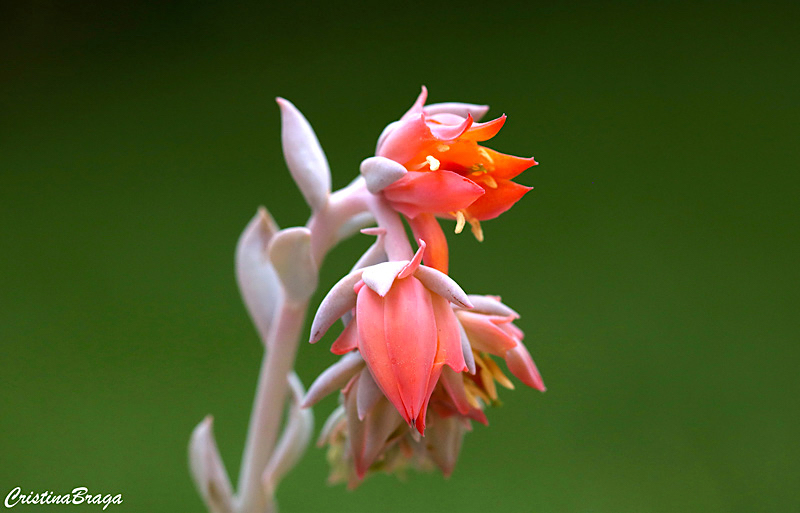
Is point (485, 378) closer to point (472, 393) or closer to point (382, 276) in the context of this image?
point (472, 393)

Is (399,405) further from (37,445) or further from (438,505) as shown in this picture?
(37,445)

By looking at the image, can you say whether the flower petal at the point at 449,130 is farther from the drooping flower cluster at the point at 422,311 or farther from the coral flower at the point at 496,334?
the coral flower at the point at 496,334

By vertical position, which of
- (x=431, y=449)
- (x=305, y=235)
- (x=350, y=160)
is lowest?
(x=350, y=160)

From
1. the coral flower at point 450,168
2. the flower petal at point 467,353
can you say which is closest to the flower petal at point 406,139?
the coral flower at point 450,168

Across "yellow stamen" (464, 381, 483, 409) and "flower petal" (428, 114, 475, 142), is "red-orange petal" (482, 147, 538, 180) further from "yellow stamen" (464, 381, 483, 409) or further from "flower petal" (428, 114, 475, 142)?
"yellow stamen" (464, 381, 483, 409)

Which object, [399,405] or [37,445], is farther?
[37,445]

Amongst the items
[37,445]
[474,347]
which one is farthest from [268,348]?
[37,445]

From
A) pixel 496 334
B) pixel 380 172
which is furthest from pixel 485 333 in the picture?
pixel 380 172
